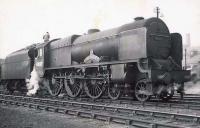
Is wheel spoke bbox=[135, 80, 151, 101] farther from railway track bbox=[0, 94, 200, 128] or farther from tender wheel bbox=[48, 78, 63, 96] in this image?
tender wheel bbox=[48, 78, 63, 96]

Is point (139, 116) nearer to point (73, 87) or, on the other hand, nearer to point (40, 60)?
point (73, 87)

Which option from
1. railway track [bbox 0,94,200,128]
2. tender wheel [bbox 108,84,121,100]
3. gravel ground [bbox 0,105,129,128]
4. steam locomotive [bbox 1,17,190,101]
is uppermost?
steam locomotive [bbox 1,17,190,101]

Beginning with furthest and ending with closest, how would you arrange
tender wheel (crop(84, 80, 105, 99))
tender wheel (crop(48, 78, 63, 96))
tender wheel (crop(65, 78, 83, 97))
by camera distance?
tender wheel (crop(48, 78, 63, 96)), tender wheel (crop(65, 78, 83, 97)), tender wheel (crop(84, 80, 105, 99))


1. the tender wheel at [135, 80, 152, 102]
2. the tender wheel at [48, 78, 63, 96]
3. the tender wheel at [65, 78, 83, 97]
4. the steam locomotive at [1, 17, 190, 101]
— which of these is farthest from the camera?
the tender wheel at [48, 78, 63, 96]

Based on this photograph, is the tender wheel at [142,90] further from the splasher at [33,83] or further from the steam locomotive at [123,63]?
the splasher at [33,83]

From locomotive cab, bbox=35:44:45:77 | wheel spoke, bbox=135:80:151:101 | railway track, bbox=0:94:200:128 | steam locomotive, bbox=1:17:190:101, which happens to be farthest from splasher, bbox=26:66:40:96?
wheel spoke, bbox=135:80:151:101

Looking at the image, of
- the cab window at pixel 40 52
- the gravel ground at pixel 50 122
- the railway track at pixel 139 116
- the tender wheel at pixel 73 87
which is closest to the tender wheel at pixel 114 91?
the tender wheel at pixel 73 87

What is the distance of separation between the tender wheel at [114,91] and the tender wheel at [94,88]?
0.39m

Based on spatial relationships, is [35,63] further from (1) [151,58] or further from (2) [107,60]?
(1) [151,58]

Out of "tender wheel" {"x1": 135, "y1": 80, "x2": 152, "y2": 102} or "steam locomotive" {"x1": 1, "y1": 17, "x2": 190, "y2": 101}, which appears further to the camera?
"steam locomotive" {"x1": 1, "y1": 17, "x2": 190, "y2": 101}

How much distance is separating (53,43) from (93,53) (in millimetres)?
4403

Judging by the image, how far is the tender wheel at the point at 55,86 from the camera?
1650 cm

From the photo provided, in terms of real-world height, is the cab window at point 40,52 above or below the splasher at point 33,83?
above

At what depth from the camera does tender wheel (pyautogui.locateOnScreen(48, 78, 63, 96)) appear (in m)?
16.5
